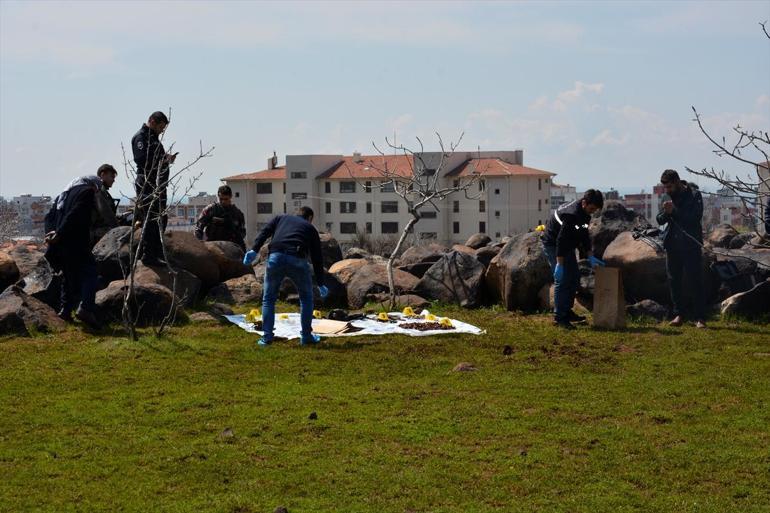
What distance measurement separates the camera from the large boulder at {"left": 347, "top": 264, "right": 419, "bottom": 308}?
16.3 meters

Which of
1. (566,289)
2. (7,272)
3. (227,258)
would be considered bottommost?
(566,289)

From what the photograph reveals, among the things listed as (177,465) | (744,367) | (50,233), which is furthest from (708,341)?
(50,233)

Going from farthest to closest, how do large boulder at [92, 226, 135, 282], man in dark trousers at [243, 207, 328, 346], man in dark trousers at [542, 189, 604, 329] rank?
large boulder at [92, 226, 135, 282] < man in dark trousers at [542, 189, 604, 329] < man in dark trousers at [243, 207, 328, 346]

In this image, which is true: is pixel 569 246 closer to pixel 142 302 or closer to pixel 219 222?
pixel 142 302

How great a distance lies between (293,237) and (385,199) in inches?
3011

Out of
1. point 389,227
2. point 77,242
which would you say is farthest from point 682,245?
point 389,227

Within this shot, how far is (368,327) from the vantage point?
13.4 metres

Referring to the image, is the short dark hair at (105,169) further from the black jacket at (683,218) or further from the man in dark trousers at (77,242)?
the black jacket at (683,218)

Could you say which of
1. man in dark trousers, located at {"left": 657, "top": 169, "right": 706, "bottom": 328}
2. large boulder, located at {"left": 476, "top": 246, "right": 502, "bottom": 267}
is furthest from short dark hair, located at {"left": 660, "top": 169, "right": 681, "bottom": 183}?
large boulder, located at {"left": 476, "top": 246, "right": 502, "bottom": 267}

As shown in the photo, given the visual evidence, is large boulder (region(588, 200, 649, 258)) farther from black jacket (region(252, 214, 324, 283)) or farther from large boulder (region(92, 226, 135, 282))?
large boulder (region(92, 226, 135, 282))

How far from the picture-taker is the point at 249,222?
295 feet

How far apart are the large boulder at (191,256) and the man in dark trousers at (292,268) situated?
11.0 ft

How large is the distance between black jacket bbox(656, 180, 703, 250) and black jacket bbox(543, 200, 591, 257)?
1.08m

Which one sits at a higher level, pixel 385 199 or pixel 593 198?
pixel 385 199
